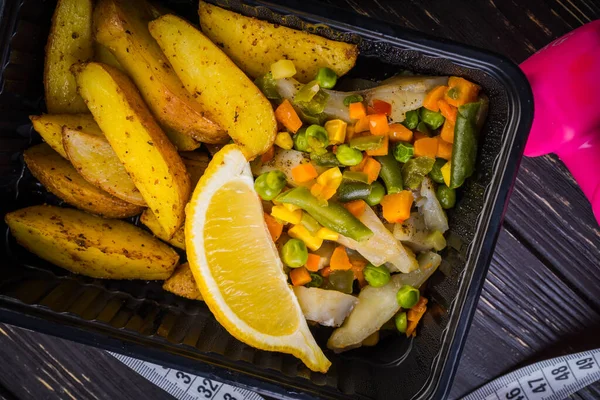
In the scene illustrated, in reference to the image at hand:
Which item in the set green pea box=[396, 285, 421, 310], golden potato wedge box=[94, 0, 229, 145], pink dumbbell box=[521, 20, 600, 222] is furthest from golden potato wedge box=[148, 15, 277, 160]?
pink dumbbell box=[521, 20, 600, 222]

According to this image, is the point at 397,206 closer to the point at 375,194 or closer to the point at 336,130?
the point at 375,194

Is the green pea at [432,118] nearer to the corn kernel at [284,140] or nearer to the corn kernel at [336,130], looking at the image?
the corn kernel at [336,130]

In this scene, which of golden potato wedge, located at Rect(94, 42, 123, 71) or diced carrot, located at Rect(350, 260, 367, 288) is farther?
diced carrot, located at Rect(350, 260, 367, 288)

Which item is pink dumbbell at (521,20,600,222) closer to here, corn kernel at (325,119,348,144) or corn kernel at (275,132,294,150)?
corn kernel at (325,119,348,144)

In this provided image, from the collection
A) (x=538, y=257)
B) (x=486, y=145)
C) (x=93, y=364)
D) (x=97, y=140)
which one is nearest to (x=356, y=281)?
(x=486, y=145)

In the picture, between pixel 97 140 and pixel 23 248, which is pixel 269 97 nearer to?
pixel 97 140

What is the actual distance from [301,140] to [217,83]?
343 mm

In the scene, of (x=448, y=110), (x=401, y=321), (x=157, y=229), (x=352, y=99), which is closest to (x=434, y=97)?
(x=448, y=110)

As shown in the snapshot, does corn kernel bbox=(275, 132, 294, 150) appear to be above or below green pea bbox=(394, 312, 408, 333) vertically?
above

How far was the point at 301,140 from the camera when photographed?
1.93 m

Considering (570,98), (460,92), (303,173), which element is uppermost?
(570,98)

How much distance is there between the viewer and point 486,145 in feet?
6.28

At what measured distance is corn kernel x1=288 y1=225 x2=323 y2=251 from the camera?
196 cm

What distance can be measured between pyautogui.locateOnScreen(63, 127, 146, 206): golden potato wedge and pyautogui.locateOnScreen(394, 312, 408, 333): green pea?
3.32 ft
